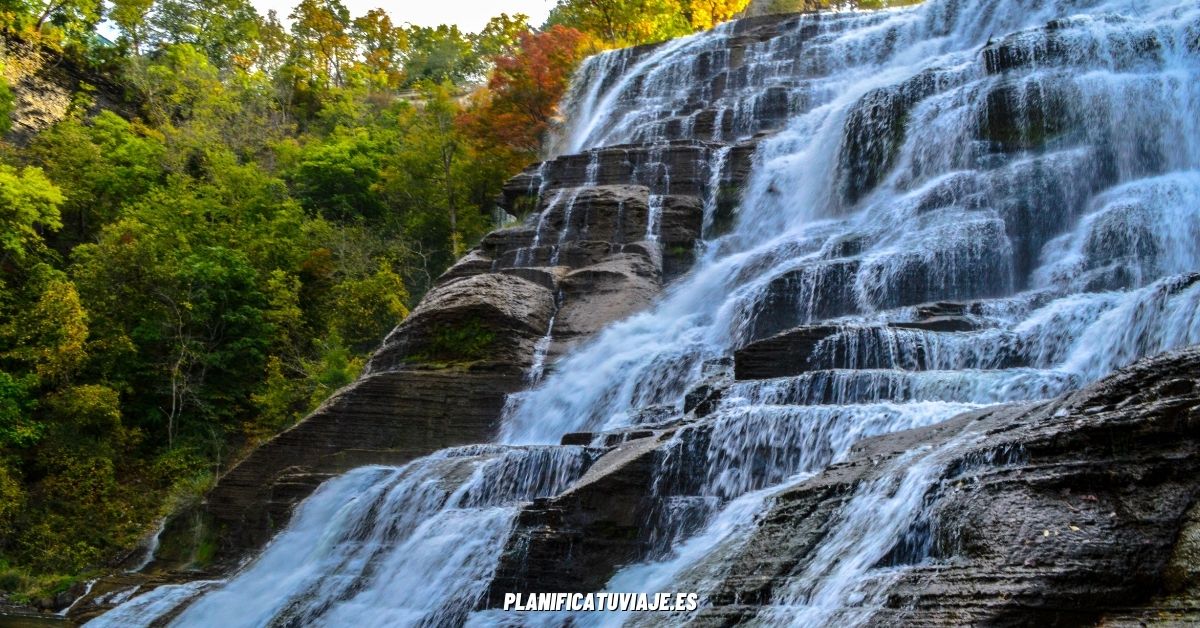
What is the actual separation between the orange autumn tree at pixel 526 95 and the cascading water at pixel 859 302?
18.0 feet

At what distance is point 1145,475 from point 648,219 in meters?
17.7

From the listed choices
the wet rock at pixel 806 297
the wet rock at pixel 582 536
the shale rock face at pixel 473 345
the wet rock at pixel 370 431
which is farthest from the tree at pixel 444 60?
the wet rock at pixel 582 536

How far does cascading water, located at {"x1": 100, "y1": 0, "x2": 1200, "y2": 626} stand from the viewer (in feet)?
34.7

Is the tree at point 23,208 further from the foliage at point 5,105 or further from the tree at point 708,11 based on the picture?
the tree at point 708,11

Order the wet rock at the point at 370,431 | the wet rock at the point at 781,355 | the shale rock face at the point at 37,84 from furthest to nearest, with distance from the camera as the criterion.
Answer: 1. the shale rock face at the point at 37,84
2. the wet rock at the point at 370,431
3. the wet rock at the point at 781,355

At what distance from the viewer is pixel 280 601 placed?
45.4 feet

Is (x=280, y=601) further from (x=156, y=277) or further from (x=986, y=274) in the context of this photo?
(x=156, y=277)

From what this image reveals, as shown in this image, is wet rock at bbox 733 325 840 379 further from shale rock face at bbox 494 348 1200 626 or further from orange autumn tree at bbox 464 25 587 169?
orange autumn tree at bbox 464 25 587 169

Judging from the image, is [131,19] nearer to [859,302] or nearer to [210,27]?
[210,27]

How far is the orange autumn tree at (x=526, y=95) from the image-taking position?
107 feet

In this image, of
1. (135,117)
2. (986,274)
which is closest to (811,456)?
(986,274)

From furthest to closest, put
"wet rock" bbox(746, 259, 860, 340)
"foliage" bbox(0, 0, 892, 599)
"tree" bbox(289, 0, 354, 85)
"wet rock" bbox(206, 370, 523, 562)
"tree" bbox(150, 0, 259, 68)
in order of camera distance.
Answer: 1. "tree" bbox(289, 0, 354, 85)
2. "tree" bbox(150, 0, 259, 68)
3. "foliage" bbox(0, 0, 892, 599)
4. "wet rock" bbox(206, 370, 523, 562)
5. "wet rock" bbox(746, 259, 860, 340)

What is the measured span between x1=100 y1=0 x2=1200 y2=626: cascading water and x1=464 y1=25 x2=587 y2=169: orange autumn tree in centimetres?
550

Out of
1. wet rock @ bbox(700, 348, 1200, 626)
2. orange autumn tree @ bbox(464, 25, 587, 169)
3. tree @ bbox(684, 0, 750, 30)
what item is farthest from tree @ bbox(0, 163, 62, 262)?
wet rock @ bbox(700, 348, 1200, 626)
